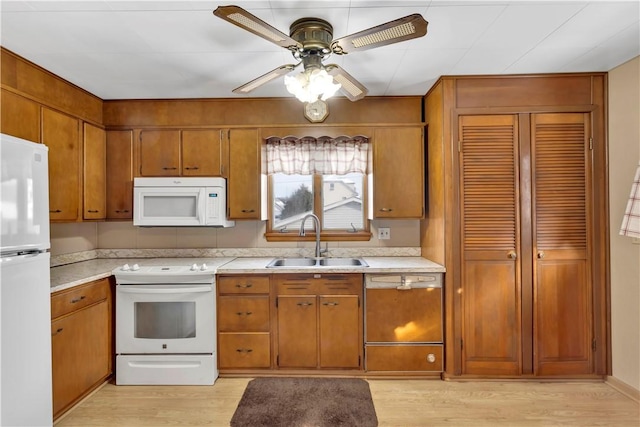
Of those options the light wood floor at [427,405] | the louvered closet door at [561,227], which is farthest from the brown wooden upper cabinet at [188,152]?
the louvered closet door at [561,227]

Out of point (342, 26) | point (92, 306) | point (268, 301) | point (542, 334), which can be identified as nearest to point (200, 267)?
point (268, 301)

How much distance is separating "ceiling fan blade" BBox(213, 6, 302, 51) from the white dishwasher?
70.1 inches

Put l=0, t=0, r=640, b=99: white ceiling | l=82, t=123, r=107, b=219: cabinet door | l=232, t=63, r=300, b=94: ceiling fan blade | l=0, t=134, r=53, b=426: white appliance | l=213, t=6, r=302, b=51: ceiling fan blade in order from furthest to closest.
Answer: l=82, t=123, r=107, b=219: cabinet door
l=232, t=63, r=300, b=94: ceiling fan blade
l=0, t=0, r=640, b=99: white ceiling
l=0, t=134, r=53, b=426: white appliance
l=213, t=6, r=302, b=51: ceiling fan blade

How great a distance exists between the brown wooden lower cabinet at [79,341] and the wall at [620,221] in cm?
385

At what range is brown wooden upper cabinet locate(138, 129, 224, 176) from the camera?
120 inches

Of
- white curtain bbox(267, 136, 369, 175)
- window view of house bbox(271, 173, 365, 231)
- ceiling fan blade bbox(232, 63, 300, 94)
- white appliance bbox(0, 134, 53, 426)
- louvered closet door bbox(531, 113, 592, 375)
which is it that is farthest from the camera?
window view of house bbox(271, 173, 365, 231)

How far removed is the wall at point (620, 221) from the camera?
2.38 metres

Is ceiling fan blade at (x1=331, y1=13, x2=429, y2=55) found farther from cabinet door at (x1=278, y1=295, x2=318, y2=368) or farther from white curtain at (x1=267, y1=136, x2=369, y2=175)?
cabinet door at (x1=278, y1=295, x2=318, y2=368)

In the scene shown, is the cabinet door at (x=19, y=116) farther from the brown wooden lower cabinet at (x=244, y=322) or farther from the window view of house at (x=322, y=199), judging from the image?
the window view of house at (x=322, y=199)

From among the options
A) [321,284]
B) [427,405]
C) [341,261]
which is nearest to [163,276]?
[321,284]

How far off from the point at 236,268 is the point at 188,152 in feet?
3.82

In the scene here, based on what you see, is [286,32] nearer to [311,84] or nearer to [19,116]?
[311,84]

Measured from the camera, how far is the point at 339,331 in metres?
→ 2.70

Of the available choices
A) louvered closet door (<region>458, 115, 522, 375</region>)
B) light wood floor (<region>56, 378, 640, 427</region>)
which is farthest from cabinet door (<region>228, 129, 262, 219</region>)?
louvered closet door (<region>458, 115, 522, 375</region>)
